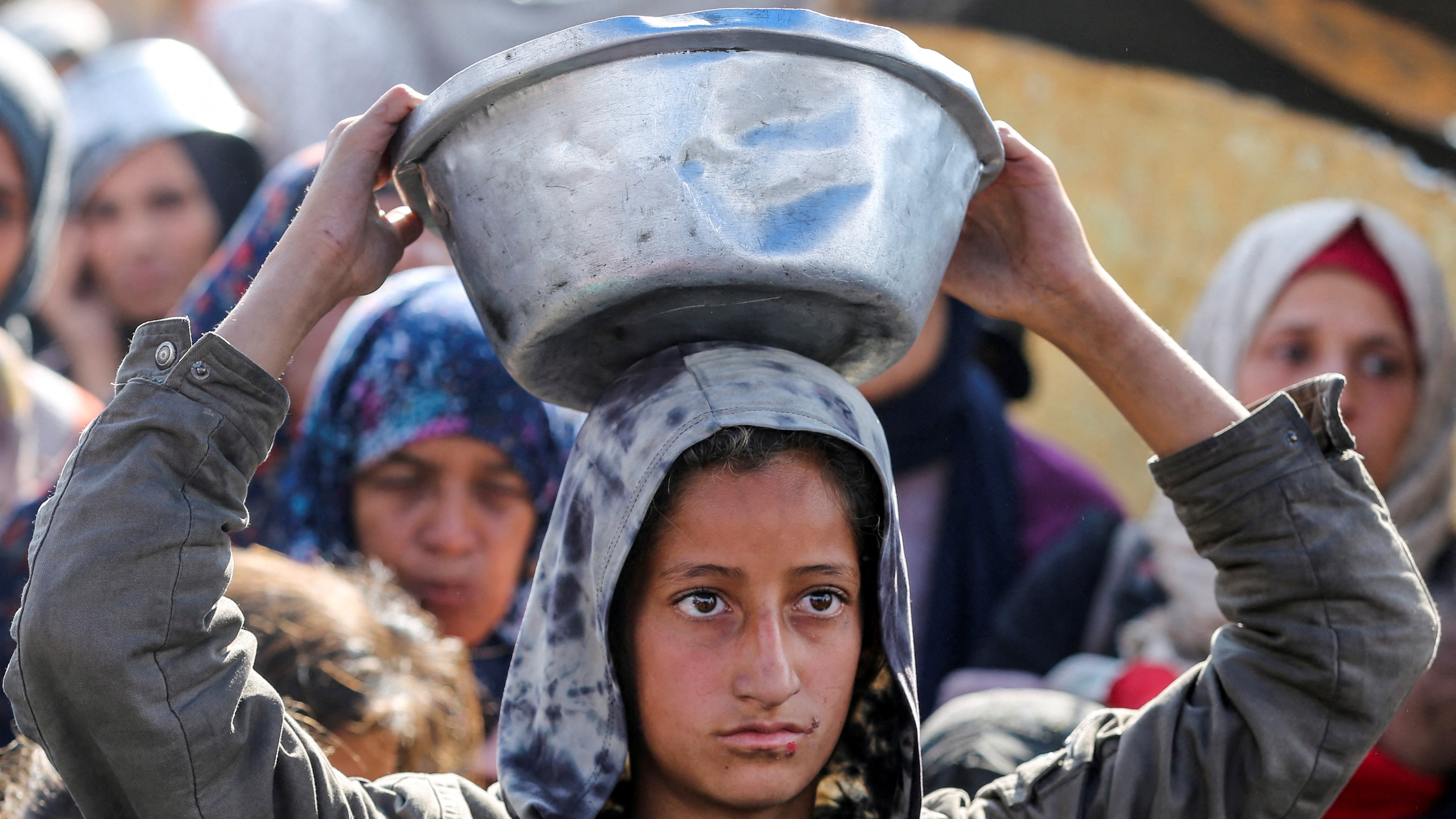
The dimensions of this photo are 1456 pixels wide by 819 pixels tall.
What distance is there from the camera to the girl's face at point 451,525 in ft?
10.2

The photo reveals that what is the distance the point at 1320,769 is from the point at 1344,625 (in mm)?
184

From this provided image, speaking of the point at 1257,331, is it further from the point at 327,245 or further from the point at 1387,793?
the point at 327,245

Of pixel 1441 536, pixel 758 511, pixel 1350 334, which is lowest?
pixel 1441 536

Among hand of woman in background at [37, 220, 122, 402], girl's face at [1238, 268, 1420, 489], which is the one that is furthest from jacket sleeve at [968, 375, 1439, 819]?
hand of woman in background at [37, 220, 122, 402]

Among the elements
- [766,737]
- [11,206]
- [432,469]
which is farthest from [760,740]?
[11,206]

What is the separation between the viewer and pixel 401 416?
314 cm

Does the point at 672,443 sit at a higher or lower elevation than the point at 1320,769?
higher

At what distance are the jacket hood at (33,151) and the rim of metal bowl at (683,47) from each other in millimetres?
3370

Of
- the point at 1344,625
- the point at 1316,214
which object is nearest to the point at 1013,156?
the point at 1344,625

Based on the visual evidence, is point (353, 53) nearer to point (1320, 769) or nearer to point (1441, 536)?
point (1441, 536)

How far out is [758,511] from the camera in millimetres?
1751

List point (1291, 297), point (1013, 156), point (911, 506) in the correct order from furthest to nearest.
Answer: point (911, 506)
point (1291, 297)
point (1013, 156)

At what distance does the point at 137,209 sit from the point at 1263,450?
4433 mm

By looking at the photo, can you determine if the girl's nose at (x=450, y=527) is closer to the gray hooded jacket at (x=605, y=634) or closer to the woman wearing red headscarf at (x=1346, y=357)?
the gray hooded jacket at (x=605, y=634)
